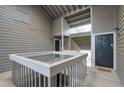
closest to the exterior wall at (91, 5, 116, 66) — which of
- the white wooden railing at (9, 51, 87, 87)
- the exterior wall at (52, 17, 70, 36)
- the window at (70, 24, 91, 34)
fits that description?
the window at (70, 24, 91, 34)

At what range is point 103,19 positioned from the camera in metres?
4.47

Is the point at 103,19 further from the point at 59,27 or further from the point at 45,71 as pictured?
the point at 45,71

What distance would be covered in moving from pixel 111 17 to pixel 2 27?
4.83m

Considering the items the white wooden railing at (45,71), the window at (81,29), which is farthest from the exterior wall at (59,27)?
the white wooden railing at (45,71)

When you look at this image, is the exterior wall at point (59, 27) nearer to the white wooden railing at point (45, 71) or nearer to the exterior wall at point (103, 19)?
the exterior wall at point (103, 19)

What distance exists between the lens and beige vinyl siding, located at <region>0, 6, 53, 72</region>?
4.03m

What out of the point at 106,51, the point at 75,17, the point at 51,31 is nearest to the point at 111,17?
the point at 106,51

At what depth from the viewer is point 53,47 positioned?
7656mm

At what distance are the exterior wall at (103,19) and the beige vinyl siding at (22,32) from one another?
343cm

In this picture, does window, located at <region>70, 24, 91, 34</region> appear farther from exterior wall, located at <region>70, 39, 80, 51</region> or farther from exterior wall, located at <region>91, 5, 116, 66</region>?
exterior wall, located at <region>91, 5, 116, 66</region>

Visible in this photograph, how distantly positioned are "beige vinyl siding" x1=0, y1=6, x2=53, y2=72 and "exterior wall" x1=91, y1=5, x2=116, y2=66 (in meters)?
3.43

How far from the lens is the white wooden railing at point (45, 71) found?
1337mm

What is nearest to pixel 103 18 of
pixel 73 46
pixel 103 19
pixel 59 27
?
pixel 103 19
